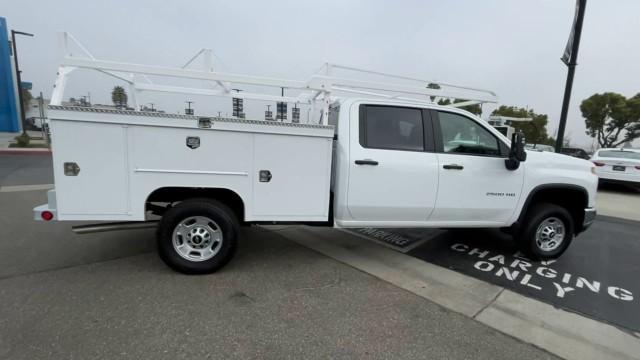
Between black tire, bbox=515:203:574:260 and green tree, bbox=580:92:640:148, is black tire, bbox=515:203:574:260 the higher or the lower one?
the lower one

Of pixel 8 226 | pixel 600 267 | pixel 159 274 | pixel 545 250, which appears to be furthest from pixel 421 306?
pixel 8 226

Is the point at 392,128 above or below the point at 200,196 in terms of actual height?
above

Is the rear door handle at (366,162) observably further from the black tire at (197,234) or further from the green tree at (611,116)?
the green tree at (611,116)

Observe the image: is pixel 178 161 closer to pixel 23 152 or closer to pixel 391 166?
pixel 391 166

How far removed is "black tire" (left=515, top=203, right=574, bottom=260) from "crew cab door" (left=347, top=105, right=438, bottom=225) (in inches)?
56.8

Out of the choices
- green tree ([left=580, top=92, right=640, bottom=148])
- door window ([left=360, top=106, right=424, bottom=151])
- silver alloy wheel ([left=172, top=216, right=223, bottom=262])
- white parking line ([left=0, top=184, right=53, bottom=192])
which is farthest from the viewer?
green tree ([left=580, top=92, right=640, bottom=148])

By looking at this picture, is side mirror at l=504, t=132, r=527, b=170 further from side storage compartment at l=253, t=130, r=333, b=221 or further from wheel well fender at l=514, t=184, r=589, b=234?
side storage compartment at l=253, t=130, r=333, b=221

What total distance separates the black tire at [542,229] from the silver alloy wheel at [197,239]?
3.81m

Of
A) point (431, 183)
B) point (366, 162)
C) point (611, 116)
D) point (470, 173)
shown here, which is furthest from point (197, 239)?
point (611, 116)

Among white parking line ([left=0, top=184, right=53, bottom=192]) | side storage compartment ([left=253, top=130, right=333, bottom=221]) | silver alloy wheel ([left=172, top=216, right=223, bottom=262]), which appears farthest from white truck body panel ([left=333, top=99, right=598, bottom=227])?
white parking line ([left=0, top=184, right=53, bottom=192])

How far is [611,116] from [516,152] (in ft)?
130

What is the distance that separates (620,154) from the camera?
11.3 metres

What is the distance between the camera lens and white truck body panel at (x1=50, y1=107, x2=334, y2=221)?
3.12 metres

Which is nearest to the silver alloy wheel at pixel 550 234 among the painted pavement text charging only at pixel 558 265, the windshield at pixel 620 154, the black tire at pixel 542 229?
the black tire at pixel 542 229
